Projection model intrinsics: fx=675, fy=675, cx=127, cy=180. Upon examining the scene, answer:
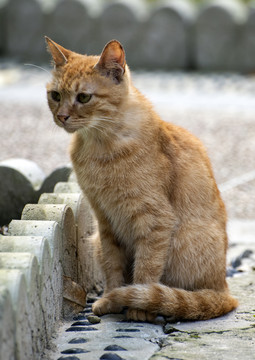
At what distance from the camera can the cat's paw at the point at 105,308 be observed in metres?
3.45

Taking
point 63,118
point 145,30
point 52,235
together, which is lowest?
point 52,235

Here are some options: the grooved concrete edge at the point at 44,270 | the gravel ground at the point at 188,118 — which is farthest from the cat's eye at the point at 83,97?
the gravel ground at the point at 188,118

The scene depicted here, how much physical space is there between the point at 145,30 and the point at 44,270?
10.5m

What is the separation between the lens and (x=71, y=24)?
13.0 meters

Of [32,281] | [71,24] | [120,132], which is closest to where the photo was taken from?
[32,281]

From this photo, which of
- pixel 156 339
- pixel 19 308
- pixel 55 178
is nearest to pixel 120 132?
pixel 156 339

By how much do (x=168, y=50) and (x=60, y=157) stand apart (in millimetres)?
5850

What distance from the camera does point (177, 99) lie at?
10180mm

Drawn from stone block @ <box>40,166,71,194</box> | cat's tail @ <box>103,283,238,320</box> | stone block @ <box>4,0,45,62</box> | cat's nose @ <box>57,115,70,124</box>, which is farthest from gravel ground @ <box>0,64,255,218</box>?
cat's nose @ <box>57,115,70,124</box>

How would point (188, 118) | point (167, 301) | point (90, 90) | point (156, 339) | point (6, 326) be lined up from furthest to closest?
point (188, 118) < point (90, 90) < point (167, 301) < point (156, 339) < point (6, 326)

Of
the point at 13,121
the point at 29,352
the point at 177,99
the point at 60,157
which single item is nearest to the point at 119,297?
the point at 29,352

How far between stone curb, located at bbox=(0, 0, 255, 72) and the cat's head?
931 centimetres

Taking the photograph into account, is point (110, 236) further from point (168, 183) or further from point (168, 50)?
point (168, 50)

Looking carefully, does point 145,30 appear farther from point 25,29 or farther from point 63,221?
point 63,221
